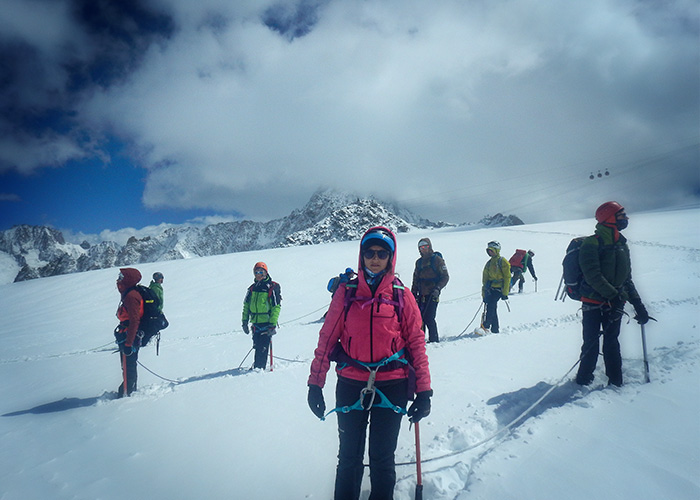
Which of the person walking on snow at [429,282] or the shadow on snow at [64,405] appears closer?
the shadow on snow at [64,405]

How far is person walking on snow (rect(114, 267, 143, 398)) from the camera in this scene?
5840 millimetres

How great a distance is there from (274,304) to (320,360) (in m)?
4.68

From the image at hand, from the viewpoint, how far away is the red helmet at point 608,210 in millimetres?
→ 4395

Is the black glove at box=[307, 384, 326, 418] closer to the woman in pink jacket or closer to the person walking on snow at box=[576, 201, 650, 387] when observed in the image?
the woman in pink jacket

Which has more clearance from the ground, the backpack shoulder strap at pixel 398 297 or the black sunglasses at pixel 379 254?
the black sunglasses at pixel 379 254

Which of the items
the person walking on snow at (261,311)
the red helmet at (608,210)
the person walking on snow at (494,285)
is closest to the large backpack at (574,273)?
the red helmet at (608,210)

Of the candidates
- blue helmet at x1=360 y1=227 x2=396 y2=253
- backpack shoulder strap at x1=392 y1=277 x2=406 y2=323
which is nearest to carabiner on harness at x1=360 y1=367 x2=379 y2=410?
backpack shoulder strap at x1=392 y1=277 x2=406 y2=323

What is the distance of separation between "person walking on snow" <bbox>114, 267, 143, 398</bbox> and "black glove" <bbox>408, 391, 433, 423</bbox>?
5.24 metres

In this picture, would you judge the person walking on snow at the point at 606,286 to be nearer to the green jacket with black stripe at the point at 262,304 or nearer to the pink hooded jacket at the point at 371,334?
the pink hooded jacket at the point at 371,334

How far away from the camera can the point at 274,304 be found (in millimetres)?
7312

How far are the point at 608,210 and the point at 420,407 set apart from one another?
3834 millimetres

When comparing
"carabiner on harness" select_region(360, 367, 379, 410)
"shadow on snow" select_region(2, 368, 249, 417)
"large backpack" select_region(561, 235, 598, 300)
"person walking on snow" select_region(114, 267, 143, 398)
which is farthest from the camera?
"person walking on snow" select_region(114, 267, 143, 398)

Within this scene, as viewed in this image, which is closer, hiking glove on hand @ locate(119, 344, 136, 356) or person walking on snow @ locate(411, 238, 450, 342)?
hiking glove on hand @ locate(119, 344, 136, 356)

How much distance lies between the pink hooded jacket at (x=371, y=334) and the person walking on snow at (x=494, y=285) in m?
5.84
